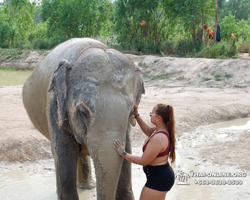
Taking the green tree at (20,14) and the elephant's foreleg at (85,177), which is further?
the green tree at (20,14)

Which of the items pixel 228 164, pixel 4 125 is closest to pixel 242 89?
pixel 228 164

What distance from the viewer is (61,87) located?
3.30 m

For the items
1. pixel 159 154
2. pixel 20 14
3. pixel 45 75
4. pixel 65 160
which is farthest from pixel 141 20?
pixel 20 14

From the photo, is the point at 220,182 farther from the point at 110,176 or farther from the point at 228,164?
the point at 110,176

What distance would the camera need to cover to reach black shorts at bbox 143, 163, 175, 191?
3579 millimetres

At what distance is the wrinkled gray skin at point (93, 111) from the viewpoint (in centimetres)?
306

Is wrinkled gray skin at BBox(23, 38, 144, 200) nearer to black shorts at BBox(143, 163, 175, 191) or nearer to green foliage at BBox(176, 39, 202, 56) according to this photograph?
black shorts at BBox(143, 163, 175, 191)

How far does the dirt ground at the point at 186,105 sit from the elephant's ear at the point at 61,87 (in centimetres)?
330

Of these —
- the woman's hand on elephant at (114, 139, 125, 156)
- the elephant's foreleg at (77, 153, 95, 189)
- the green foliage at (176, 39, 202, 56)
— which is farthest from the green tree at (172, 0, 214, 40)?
the woman's hand on elephant at (114, 139, 125, 156)

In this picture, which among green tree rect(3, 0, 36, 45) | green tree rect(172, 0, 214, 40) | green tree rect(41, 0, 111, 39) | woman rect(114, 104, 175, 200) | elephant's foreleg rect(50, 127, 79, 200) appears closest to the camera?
woman rect(114, 104, 175, 200)

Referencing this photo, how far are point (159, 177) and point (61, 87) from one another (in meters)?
1.22

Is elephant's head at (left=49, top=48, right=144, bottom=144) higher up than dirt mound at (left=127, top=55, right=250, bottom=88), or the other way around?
elephant's head at (left=49, top=48, right=144, bottom=144)

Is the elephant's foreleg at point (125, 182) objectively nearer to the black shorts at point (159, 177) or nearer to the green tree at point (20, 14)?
the black shorts at point (159, 177)

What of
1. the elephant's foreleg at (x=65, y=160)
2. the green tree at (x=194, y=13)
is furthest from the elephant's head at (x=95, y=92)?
the green tree at (x=194, y=13)
